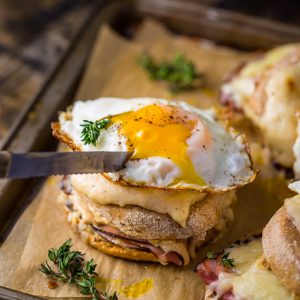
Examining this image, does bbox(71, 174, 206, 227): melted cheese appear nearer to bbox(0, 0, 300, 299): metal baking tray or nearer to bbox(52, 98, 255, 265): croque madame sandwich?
bbox(52, 98, 255, 265): croque madame sandwich

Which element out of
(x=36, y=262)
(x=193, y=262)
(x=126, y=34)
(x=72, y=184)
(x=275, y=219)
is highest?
(x=126, y=34)

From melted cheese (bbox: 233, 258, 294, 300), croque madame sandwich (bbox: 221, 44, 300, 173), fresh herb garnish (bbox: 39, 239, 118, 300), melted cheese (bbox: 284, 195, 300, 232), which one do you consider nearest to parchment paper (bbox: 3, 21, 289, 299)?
fresh herb garnish (bbox: 39, 239, 118, 300)

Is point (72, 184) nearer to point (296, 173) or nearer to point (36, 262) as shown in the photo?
point (36, 262)

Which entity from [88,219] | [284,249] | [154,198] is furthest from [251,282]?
[88,219]

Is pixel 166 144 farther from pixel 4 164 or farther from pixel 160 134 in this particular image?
pixel 4 164

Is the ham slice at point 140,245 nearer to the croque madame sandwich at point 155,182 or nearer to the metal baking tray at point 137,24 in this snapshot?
the croque madame sandwich at point 155,182

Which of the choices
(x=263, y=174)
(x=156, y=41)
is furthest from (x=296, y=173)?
(x=156, y=41)
